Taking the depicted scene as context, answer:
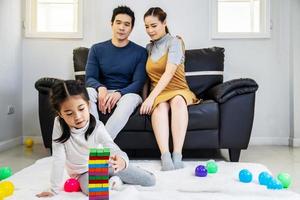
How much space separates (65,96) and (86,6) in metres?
2.42

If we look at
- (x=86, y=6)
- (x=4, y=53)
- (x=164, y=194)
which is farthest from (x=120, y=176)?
(x=86, y=6)

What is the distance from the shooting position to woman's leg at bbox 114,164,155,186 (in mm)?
2066

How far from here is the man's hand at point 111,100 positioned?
9.37 feet

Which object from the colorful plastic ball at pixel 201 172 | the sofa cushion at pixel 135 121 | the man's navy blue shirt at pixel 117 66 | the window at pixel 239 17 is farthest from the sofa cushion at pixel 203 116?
the window at pixel 239 17

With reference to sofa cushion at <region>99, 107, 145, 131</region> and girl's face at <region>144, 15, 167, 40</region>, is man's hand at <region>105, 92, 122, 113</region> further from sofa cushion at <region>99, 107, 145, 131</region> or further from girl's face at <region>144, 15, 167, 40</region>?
girl's face at <region>144, 15, 167, 40</region>

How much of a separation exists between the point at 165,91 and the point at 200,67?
712 mm

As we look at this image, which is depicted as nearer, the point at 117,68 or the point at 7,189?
the point at 7,189

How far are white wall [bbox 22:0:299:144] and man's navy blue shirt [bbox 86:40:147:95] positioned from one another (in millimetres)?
931

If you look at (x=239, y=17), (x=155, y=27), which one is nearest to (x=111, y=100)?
(x=155, y=27)

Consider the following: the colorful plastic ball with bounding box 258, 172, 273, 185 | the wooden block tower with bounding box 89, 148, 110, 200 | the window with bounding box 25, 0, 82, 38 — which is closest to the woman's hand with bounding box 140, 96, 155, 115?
the colorful plastic ball with bounding box 258, 172, 273, 185

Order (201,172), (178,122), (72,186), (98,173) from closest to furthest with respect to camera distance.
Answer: (98,173) → (72,186) → (201,172) → (178,122)

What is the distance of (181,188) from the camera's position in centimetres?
207

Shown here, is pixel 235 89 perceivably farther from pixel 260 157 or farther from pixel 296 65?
pixel 296 65

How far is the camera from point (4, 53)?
144 inches
